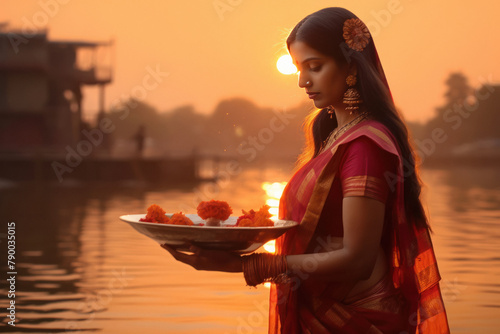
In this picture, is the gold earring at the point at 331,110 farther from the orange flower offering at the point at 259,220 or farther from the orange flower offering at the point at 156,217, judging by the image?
the orange flower offering at the point at 156,217

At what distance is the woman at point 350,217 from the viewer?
85.4 inches

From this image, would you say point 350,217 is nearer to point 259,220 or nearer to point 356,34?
point 259,220

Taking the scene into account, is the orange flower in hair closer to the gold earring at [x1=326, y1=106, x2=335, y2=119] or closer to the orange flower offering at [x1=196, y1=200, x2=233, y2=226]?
the gold earring at [x1=326, y1=106, x2=335, y2=119]

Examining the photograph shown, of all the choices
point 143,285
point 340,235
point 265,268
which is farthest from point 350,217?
point 143,285

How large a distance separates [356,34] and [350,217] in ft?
1.66

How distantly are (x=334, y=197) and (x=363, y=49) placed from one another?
16.4 inches

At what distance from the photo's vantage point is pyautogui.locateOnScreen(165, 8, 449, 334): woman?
217cm

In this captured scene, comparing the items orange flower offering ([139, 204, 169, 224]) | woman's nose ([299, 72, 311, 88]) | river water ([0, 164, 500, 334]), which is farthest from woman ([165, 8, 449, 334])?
river water ([0, 164, 500, 334])

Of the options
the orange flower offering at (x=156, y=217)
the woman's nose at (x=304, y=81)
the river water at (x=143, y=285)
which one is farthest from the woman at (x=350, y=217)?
the river water at (x=143, y=285)

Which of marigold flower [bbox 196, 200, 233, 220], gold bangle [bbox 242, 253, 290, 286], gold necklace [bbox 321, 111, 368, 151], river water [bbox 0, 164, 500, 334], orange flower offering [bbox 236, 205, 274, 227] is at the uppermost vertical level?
gold necklace [bbox 321, 111, 368, 151]

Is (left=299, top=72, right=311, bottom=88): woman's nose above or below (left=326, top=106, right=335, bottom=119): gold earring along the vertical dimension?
above

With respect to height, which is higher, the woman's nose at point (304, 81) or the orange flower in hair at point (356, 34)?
the orange flower in hair at point (356, 34)

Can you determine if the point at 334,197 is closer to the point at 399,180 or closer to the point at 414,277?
the point at 399,180

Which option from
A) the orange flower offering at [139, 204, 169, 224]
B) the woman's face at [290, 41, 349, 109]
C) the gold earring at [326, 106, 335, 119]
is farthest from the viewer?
the gold earring at [326, 106, 335, 119]
